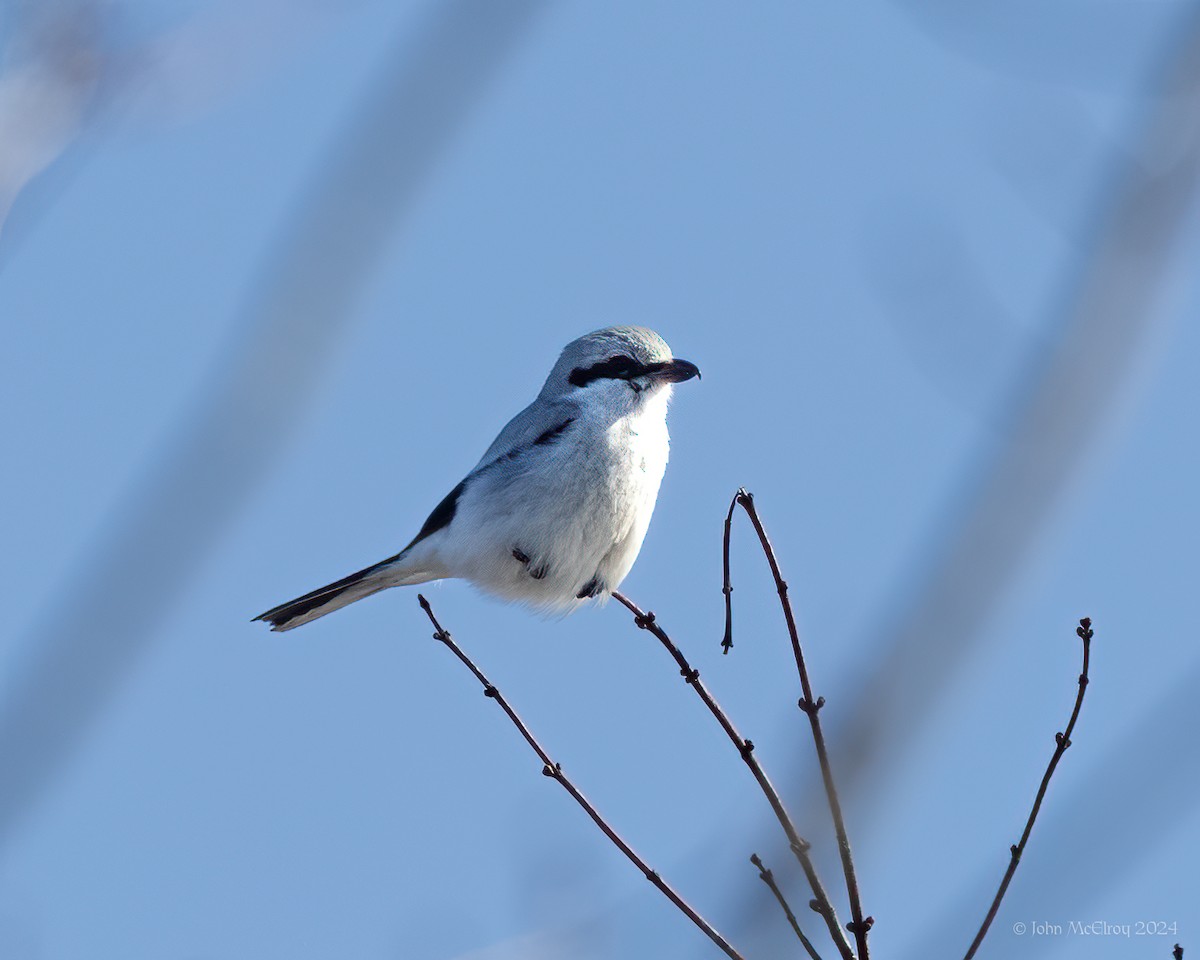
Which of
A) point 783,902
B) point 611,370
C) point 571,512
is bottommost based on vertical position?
point 783,902

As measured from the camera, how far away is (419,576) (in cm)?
468

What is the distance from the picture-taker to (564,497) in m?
4.14

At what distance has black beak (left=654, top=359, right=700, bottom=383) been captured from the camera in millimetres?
4430

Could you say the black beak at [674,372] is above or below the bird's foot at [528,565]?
above

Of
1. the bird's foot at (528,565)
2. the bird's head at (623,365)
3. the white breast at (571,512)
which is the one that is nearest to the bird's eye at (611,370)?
the bird's head at (623,365)

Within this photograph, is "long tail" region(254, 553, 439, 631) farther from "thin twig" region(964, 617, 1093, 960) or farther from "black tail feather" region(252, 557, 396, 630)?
"thin twig" region(964, 617, 1093, 960)

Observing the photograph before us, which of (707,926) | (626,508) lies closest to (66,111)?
(707,926)

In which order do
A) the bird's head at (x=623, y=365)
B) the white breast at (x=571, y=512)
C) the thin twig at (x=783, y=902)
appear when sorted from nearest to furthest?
the thin twig at (x=783, y=902) → the white breast at (x=571, y=512) → the bird's head at (x=623, y=365)

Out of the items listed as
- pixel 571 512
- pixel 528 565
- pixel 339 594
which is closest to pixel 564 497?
pixel 571 512

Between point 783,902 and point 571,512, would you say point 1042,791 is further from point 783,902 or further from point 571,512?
point 571,512

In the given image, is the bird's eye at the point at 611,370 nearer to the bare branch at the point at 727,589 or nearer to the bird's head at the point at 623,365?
the bird's head at the point at 623,365

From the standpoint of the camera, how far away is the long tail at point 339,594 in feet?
14.9

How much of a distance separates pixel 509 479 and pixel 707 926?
2.36 meters

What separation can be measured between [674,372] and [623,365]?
0.52ft
